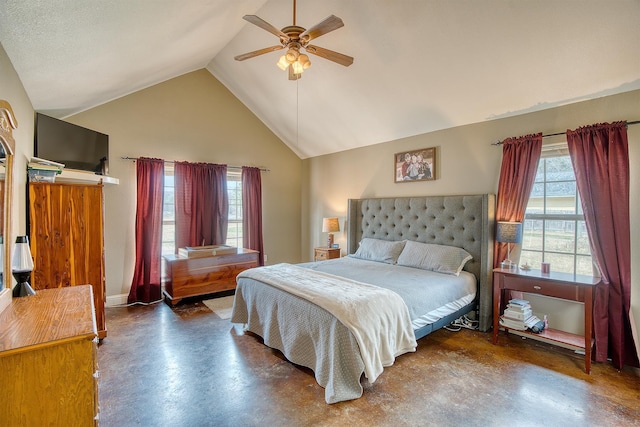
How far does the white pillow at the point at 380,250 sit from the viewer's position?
3901 millimetres

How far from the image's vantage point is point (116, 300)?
4129mm

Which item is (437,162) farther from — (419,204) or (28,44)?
(28,44)

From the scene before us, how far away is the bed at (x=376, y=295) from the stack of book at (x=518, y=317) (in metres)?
0.29

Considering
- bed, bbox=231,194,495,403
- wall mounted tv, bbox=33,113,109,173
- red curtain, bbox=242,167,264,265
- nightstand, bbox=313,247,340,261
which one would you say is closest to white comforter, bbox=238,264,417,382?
bed, bbox=231,194,495,403

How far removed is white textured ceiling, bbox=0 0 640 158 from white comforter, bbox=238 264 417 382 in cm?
225

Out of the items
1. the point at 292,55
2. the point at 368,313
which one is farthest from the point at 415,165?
the point at 368,313

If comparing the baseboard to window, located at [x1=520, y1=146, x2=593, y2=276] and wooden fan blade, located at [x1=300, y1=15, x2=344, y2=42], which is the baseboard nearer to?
wooden fan blade, located at [x1=300, y1=15, x2=344, y2=42]

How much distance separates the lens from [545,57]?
2551 millimetres

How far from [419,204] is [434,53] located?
69.1 inches

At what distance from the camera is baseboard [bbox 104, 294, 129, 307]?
4078 millimetres

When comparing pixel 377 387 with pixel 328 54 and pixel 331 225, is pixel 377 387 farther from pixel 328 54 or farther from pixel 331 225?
pixel 331 225

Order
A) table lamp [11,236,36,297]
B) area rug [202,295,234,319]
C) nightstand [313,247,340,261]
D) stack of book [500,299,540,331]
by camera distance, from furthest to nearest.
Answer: nightstand [313,247,340,261]
area rug [202,295,234,319]
stack of book [500,299,540,331]
table lamp [11,236,36,297]

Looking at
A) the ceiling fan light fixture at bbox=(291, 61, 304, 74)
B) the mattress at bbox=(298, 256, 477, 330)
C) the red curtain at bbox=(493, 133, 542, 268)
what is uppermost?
the ceiling fan light fixture at bbox=(291, 61, 304, 74)

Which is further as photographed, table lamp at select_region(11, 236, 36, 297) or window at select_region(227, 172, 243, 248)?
window at select_region(227, 172, 243, 248)
